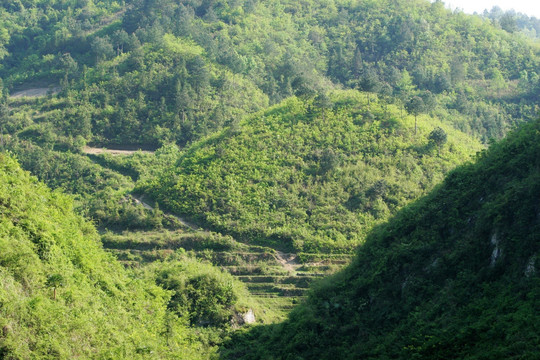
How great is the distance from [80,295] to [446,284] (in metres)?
12.9

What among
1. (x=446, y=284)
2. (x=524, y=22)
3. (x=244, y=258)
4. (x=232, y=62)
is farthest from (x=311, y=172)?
(x=524, y=22)

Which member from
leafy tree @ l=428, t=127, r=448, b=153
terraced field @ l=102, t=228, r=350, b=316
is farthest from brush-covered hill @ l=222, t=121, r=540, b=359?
leafy tree @ l=428, t=127, r=448, b=153

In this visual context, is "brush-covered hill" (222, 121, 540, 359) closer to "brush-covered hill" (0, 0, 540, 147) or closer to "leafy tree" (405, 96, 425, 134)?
"leafy tree" (405, 96, 425, 134)

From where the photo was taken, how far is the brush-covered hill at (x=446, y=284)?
1931 cm

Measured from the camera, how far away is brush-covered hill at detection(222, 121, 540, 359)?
19.3m

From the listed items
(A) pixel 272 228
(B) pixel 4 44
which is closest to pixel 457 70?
(A) pixel 272 228

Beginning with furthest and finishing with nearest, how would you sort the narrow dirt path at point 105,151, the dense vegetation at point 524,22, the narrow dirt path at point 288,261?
the dense vegetation at point 524,22, the narrow dirt path at point 105,151, the narrow dirt path at point 288,261

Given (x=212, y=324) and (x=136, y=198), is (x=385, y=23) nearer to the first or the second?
(x=136, y=198)

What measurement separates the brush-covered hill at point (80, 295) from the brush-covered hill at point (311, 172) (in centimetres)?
804

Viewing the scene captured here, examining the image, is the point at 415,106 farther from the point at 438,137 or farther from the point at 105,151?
the point at 105,151

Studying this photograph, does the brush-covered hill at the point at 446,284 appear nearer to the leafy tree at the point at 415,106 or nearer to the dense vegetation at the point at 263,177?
the dense vegetation at the point at 263,177

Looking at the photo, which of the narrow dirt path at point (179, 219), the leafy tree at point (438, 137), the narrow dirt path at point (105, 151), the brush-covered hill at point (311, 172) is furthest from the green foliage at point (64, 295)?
the narrow dirt path at point (105, 151)

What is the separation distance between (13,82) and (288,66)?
2661 centimetres

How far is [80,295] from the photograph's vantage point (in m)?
22.2
